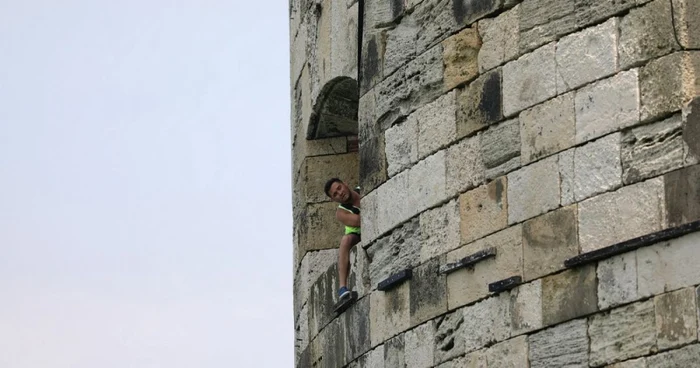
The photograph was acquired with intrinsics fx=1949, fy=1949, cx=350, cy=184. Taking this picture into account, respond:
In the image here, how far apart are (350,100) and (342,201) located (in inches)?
42.5

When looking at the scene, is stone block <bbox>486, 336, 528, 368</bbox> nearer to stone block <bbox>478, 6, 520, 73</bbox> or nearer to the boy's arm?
stone block <bbox>478, 6, 520, 73</bbox>

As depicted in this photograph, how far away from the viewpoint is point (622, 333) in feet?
28.5

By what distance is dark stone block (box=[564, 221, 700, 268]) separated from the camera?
27.9 feet

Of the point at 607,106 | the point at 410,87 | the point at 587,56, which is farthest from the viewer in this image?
the point at 410,87

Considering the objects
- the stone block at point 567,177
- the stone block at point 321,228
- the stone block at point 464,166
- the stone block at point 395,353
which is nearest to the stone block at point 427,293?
the stone block at point 395,353

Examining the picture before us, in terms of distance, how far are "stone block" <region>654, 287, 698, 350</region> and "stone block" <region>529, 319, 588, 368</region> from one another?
455mm

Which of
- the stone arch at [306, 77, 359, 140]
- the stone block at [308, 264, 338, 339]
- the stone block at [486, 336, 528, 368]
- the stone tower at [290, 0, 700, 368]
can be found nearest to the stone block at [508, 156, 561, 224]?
the stone tower at [290, 0, 700, 368]

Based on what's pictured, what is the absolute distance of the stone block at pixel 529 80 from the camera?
30.6 feet

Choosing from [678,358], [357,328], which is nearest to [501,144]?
[678,358]

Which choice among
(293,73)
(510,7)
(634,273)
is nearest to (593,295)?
(634,273)

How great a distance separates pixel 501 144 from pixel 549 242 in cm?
66

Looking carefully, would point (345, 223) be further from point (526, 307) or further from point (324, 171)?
point (526, 307)

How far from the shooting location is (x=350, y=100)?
12.3 metres

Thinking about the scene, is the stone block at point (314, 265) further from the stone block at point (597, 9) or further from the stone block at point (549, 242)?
the stone block at point (597, 9)
